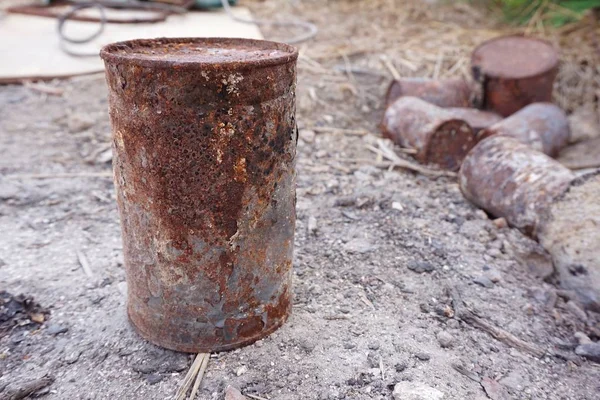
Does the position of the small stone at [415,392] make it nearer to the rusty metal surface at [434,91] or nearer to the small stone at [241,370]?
the small stone at [241,370]

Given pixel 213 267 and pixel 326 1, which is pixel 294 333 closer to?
pixel 213 267

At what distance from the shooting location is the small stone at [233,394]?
197cm

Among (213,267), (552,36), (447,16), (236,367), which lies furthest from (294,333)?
(447,16)

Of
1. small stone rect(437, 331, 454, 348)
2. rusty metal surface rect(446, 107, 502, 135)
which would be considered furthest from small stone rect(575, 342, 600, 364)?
rusty metal surface rect(446, 107, 502, 135)

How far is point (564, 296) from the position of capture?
2848 mm

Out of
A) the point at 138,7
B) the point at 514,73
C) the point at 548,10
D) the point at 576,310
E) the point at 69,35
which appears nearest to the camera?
the point at 576,310

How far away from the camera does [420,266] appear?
2.87 metres

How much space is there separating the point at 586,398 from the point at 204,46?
2080mm

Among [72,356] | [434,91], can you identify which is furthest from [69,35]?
[72,356]

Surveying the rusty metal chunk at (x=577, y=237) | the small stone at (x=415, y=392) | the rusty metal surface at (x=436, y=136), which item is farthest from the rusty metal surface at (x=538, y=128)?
the small stone at (x=415, y=392)

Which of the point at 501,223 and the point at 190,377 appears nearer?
the point at 190,377

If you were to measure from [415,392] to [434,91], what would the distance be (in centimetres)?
358

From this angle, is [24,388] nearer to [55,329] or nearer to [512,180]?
[55,329]

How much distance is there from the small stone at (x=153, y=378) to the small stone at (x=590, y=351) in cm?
183
